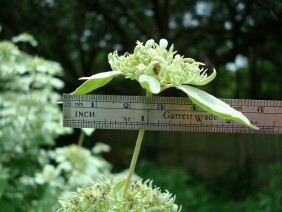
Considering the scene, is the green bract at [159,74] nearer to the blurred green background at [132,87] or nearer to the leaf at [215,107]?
the leaf at [215,107]

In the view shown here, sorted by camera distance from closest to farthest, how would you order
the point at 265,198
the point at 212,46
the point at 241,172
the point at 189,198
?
the point at 265,198
the point at 189,198
the point at 241,172
the point at 212,46

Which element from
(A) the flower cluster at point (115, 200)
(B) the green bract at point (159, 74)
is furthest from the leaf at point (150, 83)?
(A) the flower cluster at point (115, 200)

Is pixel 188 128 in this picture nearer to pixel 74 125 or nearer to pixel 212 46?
pixel 74 125

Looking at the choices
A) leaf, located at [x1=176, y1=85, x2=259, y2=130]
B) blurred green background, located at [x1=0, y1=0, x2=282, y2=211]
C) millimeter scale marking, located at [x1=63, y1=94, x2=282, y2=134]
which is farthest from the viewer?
blurred green background, located at [x1=0, y1=0, x2=282, y2=211]

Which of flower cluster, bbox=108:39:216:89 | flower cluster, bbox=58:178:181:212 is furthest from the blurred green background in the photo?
flower cluster, bbox=108:39:216:89

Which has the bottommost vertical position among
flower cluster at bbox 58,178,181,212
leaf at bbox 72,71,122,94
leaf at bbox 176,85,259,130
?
flower cluster at bbox 58,178,181,212

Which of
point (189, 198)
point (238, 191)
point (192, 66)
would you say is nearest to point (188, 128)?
point (192, 66)

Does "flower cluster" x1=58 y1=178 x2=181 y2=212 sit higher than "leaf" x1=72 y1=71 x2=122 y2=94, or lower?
lower

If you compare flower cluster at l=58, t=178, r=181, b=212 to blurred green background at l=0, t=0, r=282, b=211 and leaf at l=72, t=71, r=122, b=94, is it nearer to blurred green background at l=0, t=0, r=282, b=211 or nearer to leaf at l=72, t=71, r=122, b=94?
leaf at l=72, t=71, r=122, b=94
